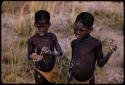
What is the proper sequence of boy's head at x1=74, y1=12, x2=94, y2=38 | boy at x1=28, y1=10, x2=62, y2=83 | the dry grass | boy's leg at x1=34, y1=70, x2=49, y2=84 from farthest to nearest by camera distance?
the dry grass → boy's leg at x1=34, y1=70, x2=49, y2=84 → boy at x1=28, y1=10, x2=62, y2=83 → boy's head at x1=74, y1=12, x2=94, y2=38

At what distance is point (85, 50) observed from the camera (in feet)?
16.4

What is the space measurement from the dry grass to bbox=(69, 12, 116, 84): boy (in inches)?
40.0

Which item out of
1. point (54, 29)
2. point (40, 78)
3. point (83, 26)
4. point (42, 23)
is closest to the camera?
point (83, 26)

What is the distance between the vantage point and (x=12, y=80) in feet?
19.9

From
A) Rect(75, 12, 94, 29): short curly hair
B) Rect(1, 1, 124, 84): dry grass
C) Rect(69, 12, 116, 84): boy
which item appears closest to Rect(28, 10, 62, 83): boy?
Rect(69, 12, 116, 84): boy

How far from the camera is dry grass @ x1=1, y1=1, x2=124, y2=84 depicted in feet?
20.3

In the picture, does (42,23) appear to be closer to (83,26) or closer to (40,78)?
(83,26)

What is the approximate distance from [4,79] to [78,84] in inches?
50.9

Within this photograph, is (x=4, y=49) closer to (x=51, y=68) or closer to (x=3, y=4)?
(x=3, y=4)

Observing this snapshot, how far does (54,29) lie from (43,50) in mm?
2102

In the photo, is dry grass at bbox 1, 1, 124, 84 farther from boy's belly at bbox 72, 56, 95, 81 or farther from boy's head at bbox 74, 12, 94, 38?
boy's head at bbox 74, 12, 94, 38

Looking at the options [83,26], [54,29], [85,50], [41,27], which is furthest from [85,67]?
[54,29]

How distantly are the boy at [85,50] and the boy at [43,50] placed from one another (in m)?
0.23

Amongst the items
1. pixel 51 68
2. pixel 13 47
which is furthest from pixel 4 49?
pixel 51 68
